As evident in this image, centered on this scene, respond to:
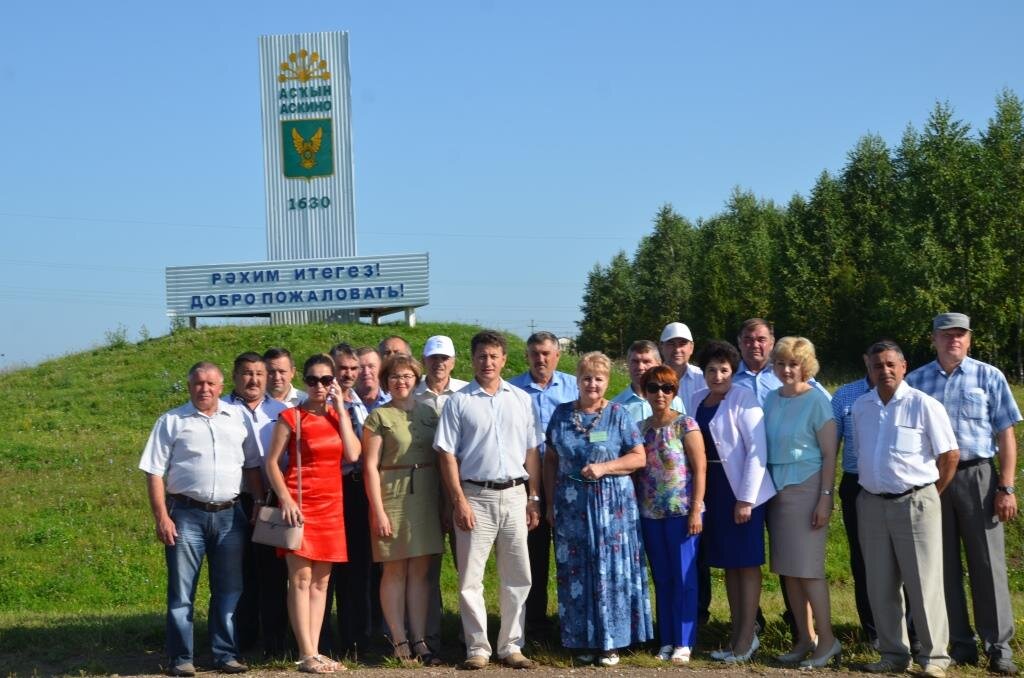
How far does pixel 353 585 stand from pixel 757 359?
3094 millimetres

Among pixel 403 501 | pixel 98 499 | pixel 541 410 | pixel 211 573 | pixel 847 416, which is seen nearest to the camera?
pixel 403 501

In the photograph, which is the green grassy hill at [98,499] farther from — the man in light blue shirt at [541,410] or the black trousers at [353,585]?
the man in light blue shirt at [541,410]

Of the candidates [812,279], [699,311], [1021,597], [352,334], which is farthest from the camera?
[699,311]

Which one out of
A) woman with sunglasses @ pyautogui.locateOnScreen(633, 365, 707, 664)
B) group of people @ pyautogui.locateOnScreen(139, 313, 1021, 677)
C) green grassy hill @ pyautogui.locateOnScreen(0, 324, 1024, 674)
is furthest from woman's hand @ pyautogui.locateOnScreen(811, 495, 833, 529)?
green grassy hill @ pyautogui.locateOnScreen(0, 324, 1024, 674)

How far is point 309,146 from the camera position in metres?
23.5

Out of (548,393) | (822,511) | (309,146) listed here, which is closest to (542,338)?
(548,393)

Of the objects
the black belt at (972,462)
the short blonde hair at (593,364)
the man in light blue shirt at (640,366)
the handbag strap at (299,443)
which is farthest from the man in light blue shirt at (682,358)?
the handbag strap at (299,443)

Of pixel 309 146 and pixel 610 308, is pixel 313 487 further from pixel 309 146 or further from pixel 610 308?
pixel 610 308

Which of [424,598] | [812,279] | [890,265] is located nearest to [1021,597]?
[424,598]

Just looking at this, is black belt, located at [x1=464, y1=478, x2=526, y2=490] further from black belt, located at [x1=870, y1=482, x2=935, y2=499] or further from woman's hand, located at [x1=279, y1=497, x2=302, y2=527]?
black belt, located at [x1=870, y1=482, x2=935, y2=499]

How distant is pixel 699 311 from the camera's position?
4244cm

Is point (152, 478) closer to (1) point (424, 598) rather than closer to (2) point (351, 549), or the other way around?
(2) point (351, 549)

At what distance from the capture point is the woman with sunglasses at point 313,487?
646 cm

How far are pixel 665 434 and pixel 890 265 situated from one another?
26492mm
